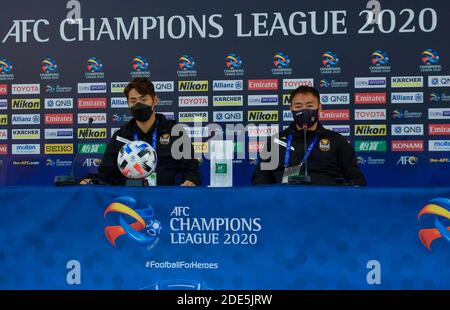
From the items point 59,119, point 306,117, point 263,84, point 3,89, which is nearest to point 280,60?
point 263,84

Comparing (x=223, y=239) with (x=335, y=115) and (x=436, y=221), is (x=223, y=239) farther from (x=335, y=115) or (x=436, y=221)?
(x=335, y=115)

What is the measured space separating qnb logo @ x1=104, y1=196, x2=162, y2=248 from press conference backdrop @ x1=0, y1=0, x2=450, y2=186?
2276 mm

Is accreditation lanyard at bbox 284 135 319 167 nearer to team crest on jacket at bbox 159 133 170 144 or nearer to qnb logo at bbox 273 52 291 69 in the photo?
team crest on jacket at bbox 159 133 170 144

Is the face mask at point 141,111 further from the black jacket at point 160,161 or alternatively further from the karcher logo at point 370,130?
the karcher logo at point 370,130

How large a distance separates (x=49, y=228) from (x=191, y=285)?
2.40 ft

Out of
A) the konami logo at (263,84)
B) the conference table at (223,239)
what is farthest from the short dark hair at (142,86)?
the konami logo at (263,84)

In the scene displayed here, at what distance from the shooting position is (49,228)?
9.11ft

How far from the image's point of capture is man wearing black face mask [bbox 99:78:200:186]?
145 inches

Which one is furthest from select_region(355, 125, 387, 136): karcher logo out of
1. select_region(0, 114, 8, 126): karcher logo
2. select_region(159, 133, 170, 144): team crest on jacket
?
select_region(0, 114, 8, 126): karcher logo

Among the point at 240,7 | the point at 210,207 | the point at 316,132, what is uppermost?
the point at 240,7

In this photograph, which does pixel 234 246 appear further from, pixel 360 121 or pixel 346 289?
pixel 360 121

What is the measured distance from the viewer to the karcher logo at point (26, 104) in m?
5.21

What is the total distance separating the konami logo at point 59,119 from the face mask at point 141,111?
1.66 m
